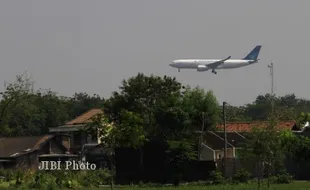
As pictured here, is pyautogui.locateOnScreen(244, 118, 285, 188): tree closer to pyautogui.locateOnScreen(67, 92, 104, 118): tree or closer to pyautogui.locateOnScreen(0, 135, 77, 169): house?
pyautogui.locateOnScreen(0, 135, 77, 169): house

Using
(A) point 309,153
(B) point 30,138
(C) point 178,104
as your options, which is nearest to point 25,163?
(B) point 30,138

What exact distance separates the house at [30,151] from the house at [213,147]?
16.5m

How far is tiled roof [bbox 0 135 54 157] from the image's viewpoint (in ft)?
232

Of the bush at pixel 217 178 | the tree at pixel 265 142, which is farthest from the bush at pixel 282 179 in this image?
the tree at pixel 265 142

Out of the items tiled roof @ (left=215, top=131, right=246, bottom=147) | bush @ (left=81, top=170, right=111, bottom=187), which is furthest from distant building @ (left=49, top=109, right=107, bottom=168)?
bush @ (left=81, top=170, right=111, bottom=187)

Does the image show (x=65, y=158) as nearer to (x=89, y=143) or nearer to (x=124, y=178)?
(x=89, y=143)

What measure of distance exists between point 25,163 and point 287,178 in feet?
106

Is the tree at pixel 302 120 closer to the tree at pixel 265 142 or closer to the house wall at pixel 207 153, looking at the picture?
the house wall at pixel 207 153

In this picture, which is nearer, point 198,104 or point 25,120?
point 198,104

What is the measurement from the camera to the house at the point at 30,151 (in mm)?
69938

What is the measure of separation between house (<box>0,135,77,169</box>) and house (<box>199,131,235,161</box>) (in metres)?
16.5

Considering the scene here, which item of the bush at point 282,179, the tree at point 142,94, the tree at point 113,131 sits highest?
the tree at point 142,94

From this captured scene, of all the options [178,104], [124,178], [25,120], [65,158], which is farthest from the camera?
[25,120]

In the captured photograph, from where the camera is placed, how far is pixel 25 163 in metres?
69.9
